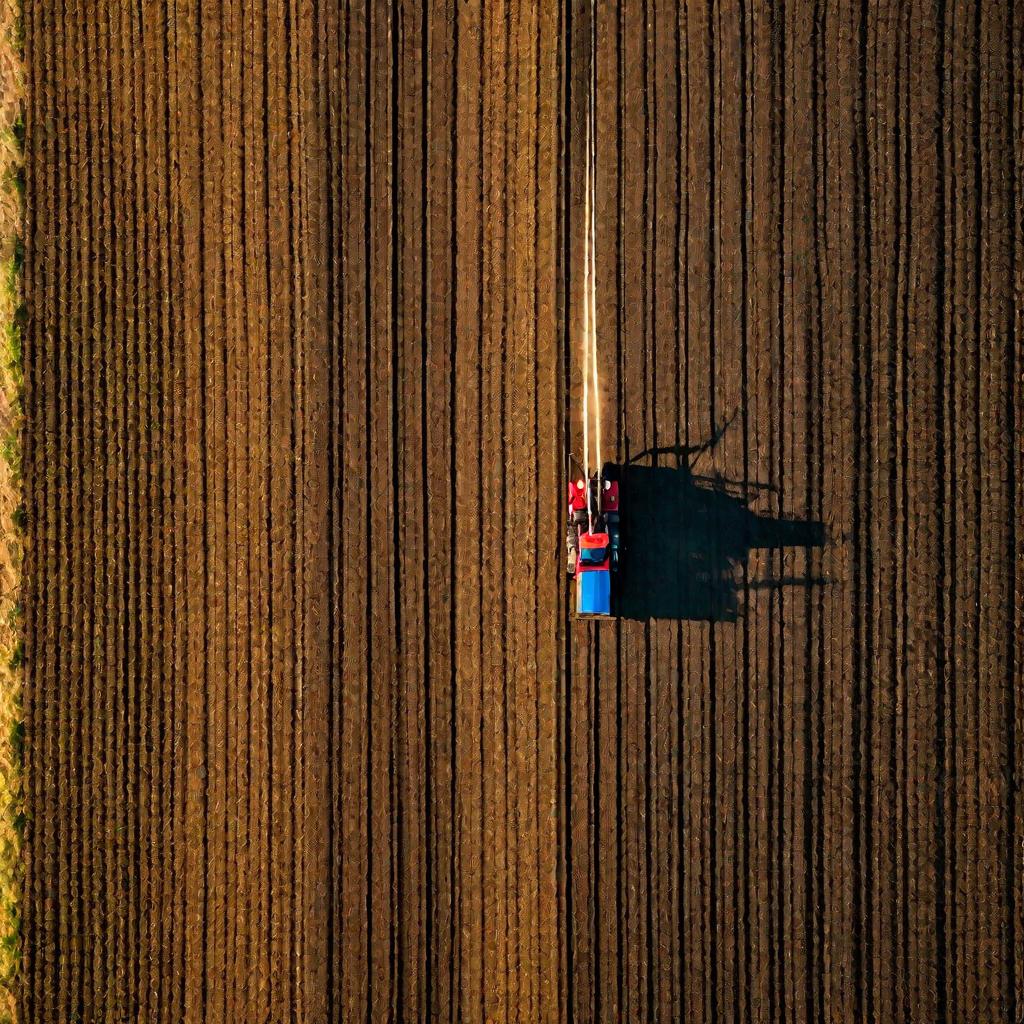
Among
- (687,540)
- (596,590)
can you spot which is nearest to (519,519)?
(596,590)

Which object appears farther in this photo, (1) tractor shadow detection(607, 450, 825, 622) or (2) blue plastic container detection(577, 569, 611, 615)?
(1) tractor shadow detection(607, 450, 825, 622)

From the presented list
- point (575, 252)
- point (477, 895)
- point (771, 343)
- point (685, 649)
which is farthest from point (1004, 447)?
point (477, 895)

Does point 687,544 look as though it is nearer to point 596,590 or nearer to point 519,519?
point 596,590

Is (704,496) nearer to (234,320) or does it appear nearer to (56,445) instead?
(234,320)

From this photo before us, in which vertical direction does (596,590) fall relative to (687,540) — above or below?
below

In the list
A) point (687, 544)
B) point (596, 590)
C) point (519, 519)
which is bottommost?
point (596, 590)

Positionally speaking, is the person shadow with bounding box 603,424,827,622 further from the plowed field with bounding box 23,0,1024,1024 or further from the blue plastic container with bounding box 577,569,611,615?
the blue plastic container with bounding box 577,569,611,615

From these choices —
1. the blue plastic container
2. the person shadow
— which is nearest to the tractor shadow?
the person shadow

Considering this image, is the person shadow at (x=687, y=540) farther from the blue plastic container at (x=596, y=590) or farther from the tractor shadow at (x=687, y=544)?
the blue plastic container at (x=596, y=590)
